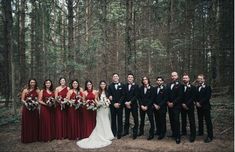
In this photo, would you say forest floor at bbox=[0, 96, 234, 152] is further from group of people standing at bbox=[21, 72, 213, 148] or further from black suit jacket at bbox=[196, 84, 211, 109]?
black suit jacket at bbox=[196, 84, 211, 109]

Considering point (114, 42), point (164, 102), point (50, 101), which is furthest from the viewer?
point (114, 42)

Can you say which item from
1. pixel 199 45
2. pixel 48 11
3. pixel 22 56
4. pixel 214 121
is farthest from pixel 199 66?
pixel 22 56

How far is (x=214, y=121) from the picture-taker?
1115 centimetres

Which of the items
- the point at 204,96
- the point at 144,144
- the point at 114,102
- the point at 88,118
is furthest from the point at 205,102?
the point at 88,118

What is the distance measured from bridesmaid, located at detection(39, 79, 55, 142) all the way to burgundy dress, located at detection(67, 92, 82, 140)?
21.6 inches

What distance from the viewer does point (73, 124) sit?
9570 millimetres

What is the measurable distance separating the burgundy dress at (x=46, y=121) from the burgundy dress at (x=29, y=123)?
197 millimetres

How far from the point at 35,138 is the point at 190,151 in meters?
5.13

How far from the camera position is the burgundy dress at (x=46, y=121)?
9383 mm

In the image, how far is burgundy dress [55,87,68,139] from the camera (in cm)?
952

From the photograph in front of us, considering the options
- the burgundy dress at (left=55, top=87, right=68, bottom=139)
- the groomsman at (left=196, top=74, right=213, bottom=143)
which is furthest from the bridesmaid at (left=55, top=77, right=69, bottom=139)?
the groomsman at (left=196, top=74, right=213, bottom=143)

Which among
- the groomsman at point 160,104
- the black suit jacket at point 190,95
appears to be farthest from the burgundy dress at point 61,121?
the black suit jacket at point 190,95

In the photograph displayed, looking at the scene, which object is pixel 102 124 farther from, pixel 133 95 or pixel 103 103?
pixel 133 95

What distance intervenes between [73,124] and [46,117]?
939mm
